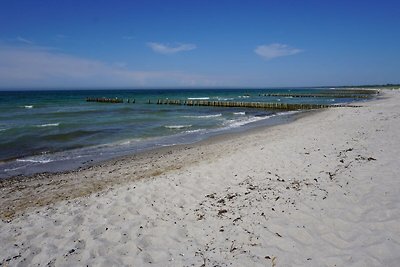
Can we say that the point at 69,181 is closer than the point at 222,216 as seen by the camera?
No

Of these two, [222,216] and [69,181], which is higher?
[222,216]

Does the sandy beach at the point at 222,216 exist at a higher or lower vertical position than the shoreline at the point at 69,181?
higher

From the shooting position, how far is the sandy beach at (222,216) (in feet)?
14.5

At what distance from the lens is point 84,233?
532 cm

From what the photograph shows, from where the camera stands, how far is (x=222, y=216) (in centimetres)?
561

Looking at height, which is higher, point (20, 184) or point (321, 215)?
point (321, 215)

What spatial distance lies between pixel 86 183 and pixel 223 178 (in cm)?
422

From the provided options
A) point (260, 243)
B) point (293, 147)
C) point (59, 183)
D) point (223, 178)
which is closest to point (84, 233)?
point (260, 243)

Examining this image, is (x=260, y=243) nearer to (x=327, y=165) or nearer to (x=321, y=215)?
(x=321, y=215)

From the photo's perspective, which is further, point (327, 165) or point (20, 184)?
point (20, 184)

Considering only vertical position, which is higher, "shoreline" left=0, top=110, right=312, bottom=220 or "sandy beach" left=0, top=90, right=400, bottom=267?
"sandy beach" left=0, top=90, right=400, bottom=267

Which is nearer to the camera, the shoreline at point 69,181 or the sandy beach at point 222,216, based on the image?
the sandy beach at point 222,216

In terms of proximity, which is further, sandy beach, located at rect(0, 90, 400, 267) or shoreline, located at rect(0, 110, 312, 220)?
shoreline, located at rect(0, 110, 312, 220)

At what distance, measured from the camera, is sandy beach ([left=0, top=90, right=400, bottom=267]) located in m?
4.42
